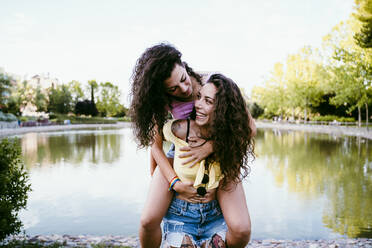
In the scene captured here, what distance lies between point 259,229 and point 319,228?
3.52 feet

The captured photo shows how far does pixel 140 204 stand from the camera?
23.8 ft

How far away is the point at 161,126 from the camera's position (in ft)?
7.62

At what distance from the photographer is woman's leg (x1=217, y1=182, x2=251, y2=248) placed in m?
2.00

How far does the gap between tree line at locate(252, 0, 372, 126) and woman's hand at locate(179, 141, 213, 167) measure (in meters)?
17.1

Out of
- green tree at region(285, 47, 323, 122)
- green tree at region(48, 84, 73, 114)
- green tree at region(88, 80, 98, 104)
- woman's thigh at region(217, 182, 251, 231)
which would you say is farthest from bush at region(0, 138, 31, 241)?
green tree at region(88, 80, 98, 104)

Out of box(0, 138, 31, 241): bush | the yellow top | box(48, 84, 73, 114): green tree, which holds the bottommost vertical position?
box(0, 138, 31, 241): bush

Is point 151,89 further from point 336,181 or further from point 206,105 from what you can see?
point 336,181

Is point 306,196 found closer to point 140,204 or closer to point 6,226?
point 140,204

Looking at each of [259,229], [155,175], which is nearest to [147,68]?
[155,175]

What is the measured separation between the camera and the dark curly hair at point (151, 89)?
6.99 feet

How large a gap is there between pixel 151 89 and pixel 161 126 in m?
0.30

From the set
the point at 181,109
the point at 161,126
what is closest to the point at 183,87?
the point at 181,109

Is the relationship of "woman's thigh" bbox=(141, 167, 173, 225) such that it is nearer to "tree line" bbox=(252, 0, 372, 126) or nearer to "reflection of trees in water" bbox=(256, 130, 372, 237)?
"reflection of trees in water" bbox=(256, 130, 372, 237)

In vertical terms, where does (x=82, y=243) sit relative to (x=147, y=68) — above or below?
below
